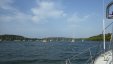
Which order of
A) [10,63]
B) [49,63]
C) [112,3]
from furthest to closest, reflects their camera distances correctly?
[10,63]
[49,63]
[112,3]

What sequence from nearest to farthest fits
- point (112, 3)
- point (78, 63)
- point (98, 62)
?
point (112, 3), point (98, 62), point (78, 63)

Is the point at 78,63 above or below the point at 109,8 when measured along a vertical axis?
below

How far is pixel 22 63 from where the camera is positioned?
107ft

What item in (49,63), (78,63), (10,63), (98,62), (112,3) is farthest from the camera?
(10,63)

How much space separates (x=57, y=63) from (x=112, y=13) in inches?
990

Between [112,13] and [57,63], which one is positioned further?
[57,63]

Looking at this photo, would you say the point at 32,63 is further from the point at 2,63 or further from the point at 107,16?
the point at 107,16

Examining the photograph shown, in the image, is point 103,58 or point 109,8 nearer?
point 109,8

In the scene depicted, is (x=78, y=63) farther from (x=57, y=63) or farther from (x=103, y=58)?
(x=103, y=58)

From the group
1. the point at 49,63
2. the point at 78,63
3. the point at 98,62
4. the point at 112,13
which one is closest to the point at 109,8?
the point at 112,13

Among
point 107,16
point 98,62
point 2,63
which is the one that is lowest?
point 2,63

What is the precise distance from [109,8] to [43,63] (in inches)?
1008

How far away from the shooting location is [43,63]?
3152cm

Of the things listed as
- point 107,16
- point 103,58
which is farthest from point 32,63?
point 107,16
